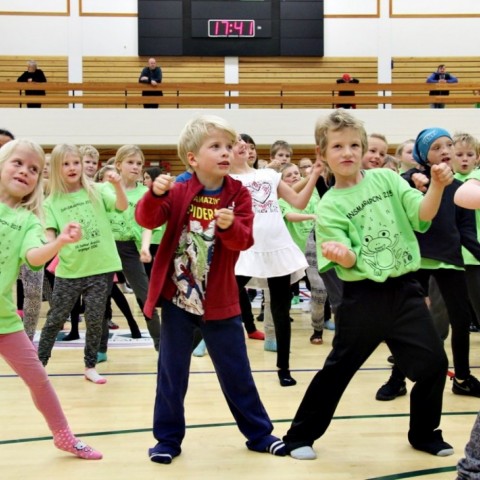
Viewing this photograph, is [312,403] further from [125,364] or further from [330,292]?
[125,364]

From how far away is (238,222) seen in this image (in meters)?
3.04

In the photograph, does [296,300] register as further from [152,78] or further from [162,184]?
[152,78]

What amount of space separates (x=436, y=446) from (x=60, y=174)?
116 inches

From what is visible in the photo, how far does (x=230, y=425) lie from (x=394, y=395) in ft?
Result: 3.73

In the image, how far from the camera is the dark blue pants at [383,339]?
3.09m

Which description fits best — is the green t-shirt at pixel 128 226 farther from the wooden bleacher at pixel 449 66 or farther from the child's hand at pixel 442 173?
the wooden bleacher at pixel 449 66

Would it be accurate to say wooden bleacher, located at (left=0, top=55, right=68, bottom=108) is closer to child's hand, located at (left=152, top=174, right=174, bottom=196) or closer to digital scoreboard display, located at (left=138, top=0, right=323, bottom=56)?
digital scoreboard display, located at (left=138, top=0, right=323, bottom=56)

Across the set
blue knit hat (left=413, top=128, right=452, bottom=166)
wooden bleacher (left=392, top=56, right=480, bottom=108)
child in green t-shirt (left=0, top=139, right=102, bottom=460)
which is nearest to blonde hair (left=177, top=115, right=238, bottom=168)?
child in green t-shirt (left=0, top=139, right=102, bottom=460)

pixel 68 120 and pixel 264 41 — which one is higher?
pixel 264 41

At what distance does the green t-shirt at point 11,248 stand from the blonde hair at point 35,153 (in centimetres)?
9

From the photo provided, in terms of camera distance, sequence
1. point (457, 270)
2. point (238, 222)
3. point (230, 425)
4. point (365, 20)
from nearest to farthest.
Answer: point (238, 222) → point (230, 425) → point (457, 270) → point (365, 20)

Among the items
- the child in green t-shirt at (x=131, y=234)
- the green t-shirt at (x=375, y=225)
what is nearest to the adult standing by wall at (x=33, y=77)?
the child in green t-shirt at (x=131, y=234)

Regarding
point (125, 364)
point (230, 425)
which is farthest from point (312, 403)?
point (125, 364)

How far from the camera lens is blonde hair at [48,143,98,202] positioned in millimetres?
4617
